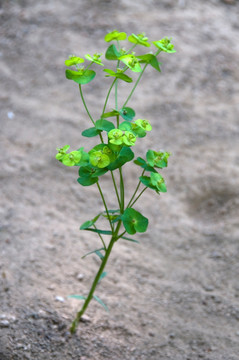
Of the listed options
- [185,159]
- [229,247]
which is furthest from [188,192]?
[229,247]

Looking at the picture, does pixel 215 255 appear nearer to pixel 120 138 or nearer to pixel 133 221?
pixel 133 221

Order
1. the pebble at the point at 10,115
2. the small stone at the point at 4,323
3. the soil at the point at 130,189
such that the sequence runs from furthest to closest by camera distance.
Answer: the pebble at the point at 10,115, the soil at the point at 130,189, the small stone at the point at 4,323

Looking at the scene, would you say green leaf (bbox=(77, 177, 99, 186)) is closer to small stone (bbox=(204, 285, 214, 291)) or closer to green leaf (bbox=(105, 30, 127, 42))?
green leaf (bbox=(105, 30, 127, 42))

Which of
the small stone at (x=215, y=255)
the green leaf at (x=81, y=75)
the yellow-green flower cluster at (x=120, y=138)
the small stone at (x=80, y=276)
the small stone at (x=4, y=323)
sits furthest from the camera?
the small stone at (x=215, y=255)

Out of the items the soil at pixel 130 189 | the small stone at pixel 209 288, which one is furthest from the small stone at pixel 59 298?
the small stone at pixel 209 288

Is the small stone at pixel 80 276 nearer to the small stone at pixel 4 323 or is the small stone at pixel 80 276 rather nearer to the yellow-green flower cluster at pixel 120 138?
the small stone at pixel 4 323

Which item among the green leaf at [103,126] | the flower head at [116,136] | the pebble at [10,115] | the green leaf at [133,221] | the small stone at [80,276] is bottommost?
the small stone at [80,276]

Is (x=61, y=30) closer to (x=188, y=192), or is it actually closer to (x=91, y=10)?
(x=91, y=10)

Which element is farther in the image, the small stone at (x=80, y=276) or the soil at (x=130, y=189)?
the small stone at (x=80, y=276)

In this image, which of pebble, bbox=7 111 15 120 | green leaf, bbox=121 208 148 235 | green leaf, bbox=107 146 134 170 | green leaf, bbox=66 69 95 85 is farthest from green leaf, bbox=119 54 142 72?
pebble, bbox=7 111 15 120

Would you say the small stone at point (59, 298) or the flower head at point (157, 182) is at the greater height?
the flower head at point (157, 182)
